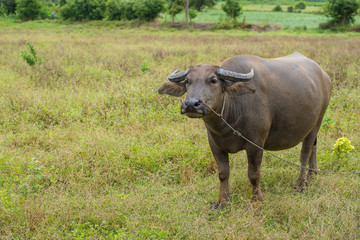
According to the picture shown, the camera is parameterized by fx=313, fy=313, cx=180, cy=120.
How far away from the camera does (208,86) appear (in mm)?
2840

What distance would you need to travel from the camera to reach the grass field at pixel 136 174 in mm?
3135

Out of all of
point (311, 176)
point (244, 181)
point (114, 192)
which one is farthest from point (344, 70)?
point (114, 192)

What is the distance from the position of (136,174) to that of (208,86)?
6.22 feet

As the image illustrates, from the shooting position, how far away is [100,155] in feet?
14.7

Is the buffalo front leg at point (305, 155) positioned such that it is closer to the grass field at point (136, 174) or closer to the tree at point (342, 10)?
the grass field at point (136, 174)

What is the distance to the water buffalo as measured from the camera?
289 cm

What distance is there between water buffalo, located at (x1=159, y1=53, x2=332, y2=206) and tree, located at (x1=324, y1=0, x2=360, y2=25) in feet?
109

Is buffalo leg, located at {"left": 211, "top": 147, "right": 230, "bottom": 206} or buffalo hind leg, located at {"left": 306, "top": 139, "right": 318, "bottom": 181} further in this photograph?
buffalo hind leg, located at {"left": 306, "top": 139, "right": 318, "bottom": 181}

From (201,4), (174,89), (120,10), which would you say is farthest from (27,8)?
(174,89)

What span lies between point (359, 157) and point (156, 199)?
3010mm

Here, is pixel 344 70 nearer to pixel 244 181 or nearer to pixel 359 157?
pixel 359 157

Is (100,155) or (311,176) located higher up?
(100,155)

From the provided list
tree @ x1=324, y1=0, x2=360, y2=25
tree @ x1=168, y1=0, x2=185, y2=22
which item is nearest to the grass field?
tree @ x1=324, y1=0, x2=360, y2=25

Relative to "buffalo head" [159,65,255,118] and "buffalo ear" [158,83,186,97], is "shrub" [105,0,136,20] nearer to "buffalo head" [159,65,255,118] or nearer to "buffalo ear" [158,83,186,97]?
"buffalo ear" [158,83,186,97]
